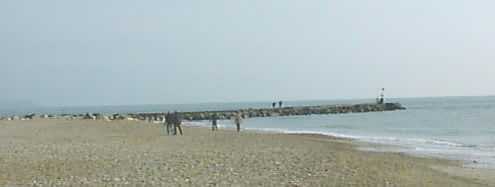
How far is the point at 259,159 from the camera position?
60.7 feet

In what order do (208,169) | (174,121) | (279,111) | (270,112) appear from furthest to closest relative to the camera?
(279,111) → (270,112) → (174,121) → (208,169)

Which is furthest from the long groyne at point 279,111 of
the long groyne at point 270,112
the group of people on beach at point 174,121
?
the group of people on beach at point 174,121

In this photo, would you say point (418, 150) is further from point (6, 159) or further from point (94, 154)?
point (6, 159)

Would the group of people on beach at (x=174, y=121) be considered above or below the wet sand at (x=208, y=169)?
above

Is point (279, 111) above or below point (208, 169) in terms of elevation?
above

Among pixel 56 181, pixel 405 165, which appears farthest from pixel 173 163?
pixel 405 165

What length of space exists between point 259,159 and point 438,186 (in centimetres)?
491

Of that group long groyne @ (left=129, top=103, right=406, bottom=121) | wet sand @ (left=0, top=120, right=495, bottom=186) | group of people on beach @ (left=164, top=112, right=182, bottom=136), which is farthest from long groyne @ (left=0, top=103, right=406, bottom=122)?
wet sand @ (left=0, top=120, right=495, bottom=186)

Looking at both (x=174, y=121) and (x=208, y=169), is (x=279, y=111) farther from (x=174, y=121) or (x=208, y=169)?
(x=208, y=169)

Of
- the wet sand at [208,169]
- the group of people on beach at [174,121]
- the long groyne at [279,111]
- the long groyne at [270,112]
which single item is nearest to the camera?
the wet sand at [208,169]

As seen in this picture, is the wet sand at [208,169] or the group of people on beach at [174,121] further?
the group of people on beach at [174,121]

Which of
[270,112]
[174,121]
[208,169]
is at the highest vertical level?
[270,112]

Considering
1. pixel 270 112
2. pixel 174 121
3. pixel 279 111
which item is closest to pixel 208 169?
pixel 174 121

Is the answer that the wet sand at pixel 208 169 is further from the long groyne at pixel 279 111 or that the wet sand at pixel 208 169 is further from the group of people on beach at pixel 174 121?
the long groyne at pixel 279 111
